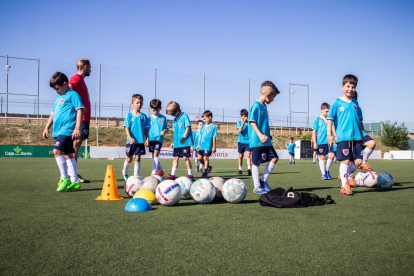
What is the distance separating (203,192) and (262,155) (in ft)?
7.17

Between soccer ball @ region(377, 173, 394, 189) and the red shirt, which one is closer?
soccer ball @ region(377, 173, 394, 189)

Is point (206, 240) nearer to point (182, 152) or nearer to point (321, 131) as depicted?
point (182, 152)

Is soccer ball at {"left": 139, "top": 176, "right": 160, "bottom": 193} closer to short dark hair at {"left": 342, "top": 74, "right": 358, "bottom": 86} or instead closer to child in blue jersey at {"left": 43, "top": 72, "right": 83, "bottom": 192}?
child in blue jersey at {"left": 43, "top": 72, "right": 83, "bottom": 192}

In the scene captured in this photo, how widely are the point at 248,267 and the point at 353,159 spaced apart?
4.90 m

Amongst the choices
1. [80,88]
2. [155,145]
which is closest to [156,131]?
[155,145]

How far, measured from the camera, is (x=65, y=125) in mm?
6719

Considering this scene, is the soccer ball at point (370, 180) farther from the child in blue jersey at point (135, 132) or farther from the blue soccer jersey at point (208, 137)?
the child in blue jersey at point (135, 132)

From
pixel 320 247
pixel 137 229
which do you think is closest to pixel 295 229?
pixel 320 247

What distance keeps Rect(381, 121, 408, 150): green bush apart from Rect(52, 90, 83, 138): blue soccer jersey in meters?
51.6

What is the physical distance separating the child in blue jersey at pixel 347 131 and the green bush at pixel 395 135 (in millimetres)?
49109

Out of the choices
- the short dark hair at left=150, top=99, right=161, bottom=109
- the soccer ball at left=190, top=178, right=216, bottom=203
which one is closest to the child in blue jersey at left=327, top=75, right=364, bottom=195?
the soccer ball at left=190, top=178, right=216, bottom=203

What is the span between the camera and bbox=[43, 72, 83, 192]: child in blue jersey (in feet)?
21.7

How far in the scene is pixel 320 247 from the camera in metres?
2.83

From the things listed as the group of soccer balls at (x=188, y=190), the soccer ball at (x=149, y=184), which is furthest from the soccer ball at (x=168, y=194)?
the soccer ball at (x=149, y=184)
